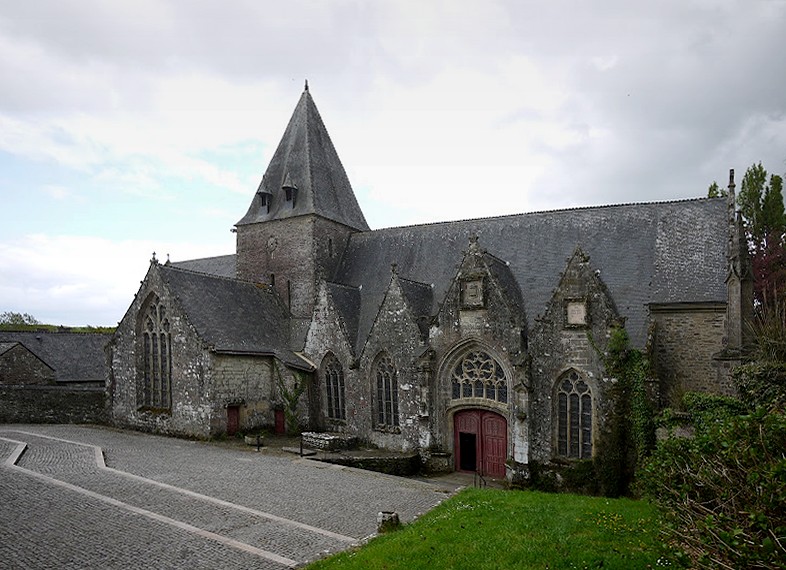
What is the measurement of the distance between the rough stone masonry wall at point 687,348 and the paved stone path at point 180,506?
898 cm

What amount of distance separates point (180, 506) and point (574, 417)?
475 inches

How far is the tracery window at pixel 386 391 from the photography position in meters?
21.2

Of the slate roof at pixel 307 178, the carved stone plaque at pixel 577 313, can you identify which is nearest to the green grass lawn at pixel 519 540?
the carved stone plaque at pixel 577 313

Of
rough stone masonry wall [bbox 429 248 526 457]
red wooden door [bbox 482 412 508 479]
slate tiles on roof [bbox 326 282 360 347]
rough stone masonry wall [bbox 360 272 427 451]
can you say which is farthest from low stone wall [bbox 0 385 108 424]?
red wooden door [bbox 482 412 508 479]

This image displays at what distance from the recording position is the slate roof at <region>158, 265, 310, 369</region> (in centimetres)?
2294

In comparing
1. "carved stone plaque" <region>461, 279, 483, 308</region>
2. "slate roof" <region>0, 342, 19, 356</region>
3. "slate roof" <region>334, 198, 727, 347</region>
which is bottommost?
"slate roof" <region>0, 342, 19, 356</region>

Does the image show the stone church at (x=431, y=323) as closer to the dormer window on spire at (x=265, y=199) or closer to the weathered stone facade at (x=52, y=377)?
the dormer window on spire at (x=265, y=199)

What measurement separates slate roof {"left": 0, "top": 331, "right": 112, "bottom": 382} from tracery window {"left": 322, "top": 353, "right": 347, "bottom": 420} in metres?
17.1

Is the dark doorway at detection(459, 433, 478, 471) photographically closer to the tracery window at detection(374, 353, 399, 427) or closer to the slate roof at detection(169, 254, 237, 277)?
the tracery window at detection(374, 353, 399, 427)

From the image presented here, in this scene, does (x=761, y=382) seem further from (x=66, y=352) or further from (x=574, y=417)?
(x=66, y=352)

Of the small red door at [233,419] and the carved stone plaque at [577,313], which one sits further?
the small red door at [233,419]

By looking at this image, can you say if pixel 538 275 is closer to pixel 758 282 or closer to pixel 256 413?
pixel 256 413

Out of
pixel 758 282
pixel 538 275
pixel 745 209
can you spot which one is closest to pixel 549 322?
pixel 538 275

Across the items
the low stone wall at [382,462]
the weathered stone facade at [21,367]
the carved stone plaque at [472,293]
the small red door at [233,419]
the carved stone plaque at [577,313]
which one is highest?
the carved stone plaque at [472,293]
